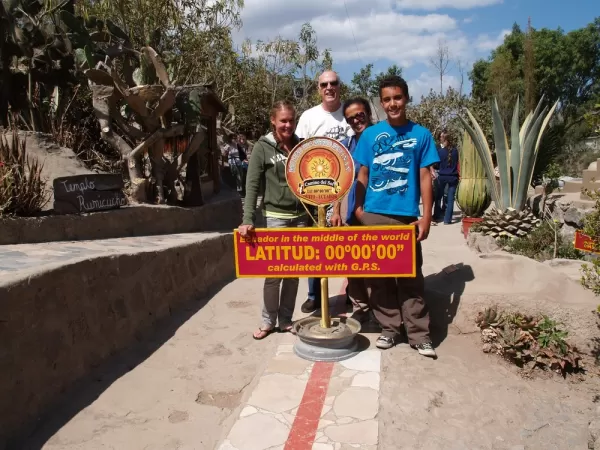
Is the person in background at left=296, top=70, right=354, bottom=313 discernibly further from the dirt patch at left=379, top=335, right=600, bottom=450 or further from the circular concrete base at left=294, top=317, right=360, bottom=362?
the dirt patch at left=379, top=335, right=600, bottom=450

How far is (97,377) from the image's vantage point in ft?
11.3

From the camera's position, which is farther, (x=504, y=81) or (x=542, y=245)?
(x=504, y=81)

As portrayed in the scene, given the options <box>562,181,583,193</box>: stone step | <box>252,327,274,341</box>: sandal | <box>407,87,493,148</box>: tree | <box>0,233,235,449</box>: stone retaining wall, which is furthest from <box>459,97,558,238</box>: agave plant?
<box>407,87,493,148</box>: tree

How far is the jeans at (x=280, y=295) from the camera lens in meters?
3.91

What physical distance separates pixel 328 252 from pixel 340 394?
94cm

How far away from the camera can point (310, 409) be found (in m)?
3.01

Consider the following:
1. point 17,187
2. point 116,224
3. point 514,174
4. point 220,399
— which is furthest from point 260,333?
point 514,174

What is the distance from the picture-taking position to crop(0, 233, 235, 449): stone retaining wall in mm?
2760

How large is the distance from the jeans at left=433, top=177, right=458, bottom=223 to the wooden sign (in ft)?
19.9

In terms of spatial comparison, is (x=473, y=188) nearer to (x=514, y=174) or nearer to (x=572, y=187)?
(x=514, y=174)

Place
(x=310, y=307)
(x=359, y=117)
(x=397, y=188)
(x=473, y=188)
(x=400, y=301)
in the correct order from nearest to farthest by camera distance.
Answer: (x=397, y=188) → (x=400, y=301) → (x=359, y=117) → (x=310, y=307) → (x=473, y=188)

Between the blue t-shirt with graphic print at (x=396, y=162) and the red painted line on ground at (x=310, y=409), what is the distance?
119 cm

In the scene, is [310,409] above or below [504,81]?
below

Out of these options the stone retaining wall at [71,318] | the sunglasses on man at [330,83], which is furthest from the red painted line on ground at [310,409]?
the sunglasses on man at [330,83]
